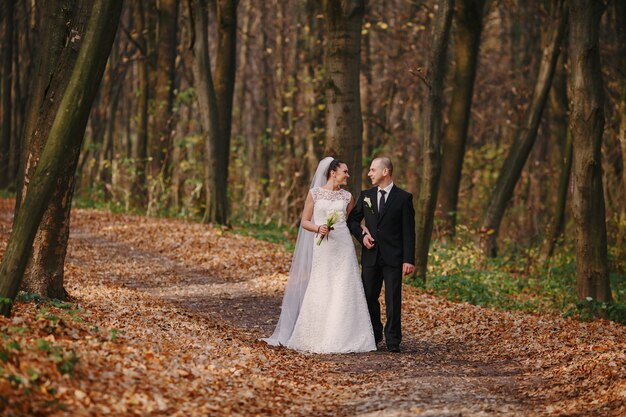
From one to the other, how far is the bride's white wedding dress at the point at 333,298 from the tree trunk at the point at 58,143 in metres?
3.49

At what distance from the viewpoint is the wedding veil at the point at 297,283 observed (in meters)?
11.8

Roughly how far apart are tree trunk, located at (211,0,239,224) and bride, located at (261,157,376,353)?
41.0ft

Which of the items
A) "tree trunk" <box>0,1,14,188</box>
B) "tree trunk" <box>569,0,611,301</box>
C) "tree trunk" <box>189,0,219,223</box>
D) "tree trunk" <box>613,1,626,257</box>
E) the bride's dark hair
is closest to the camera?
the bride's dark hair

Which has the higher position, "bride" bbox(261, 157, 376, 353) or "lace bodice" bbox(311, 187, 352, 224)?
"lace bodice" bbox(311, 187, 352, 224)

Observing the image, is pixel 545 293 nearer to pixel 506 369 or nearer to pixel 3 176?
pixel 506 369

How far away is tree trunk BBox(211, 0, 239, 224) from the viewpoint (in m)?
24.6

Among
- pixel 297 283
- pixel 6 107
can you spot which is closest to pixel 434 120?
pixel 297 283

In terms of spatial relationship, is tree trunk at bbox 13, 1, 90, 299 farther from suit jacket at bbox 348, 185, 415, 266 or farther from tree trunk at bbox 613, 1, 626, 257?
tree trunk at bbox 613, 1, 626, 257

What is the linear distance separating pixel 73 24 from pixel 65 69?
1.86 feet

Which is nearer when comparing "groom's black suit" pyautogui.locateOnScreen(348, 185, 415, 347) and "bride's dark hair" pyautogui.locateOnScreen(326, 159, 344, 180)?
"groom's black suit" pyautogui.locateOnScreen(348, 185, 415, 347)

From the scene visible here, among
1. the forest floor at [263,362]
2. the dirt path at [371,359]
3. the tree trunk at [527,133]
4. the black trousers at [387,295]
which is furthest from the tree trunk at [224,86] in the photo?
the black trousers at [387,295]

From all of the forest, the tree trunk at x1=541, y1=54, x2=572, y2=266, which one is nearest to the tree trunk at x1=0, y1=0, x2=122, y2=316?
the forest

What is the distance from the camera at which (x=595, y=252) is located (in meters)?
15.2

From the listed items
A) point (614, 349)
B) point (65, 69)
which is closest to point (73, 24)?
point (65, 69)
